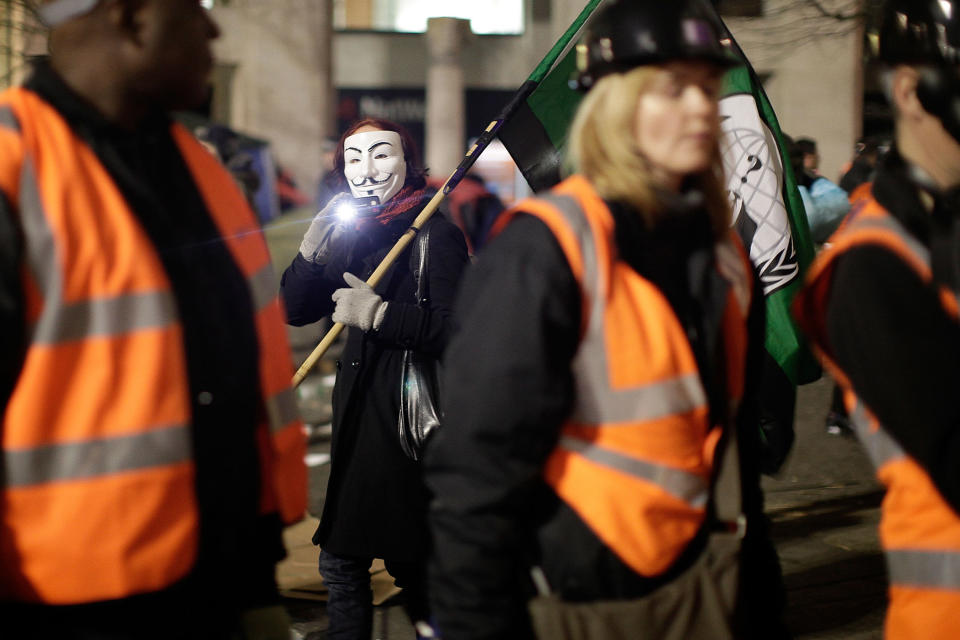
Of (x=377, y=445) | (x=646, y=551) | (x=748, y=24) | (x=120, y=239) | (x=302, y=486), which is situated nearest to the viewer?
(x=120, y=239)

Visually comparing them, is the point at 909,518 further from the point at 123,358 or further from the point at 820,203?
the point at 820,203

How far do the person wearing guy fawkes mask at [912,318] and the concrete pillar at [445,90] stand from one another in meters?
17.3

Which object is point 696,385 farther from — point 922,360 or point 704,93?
point 704,93

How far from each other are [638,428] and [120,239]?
2.89 ft

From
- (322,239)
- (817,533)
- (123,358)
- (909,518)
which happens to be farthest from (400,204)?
(817,533)

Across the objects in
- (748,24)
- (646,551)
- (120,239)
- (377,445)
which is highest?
(748,24)

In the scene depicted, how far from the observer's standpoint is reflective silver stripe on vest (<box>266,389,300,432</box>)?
198 cm

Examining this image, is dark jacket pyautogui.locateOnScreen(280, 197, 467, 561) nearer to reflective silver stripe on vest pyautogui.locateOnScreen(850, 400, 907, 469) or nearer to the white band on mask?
reflective silver stripe on vest pyautogui.locateOnScreen(850, 400, 907, 469)

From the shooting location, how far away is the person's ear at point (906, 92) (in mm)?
1984

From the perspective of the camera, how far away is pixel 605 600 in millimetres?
1812

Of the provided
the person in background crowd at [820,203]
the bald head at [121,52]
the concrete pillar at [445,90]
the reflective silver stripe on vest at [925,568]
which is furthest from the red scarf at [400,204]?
the concrete pillar at [445,90]

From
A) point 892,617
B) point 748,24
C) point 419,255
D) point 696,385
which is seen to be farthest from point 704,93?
point 748,24

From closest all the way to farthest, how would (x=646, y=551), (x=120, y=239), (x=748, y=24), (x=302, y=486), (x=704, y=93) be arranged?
(x=120, y=239)
(x=646, y=551)
(x=704, y=93)
(x=302, y=486)
(x=748, y=24)

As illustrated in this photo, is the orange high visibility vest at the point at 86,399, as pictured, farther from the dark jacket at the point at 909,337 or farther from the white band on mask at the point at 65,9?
the dark jacket at the point at 909,337
